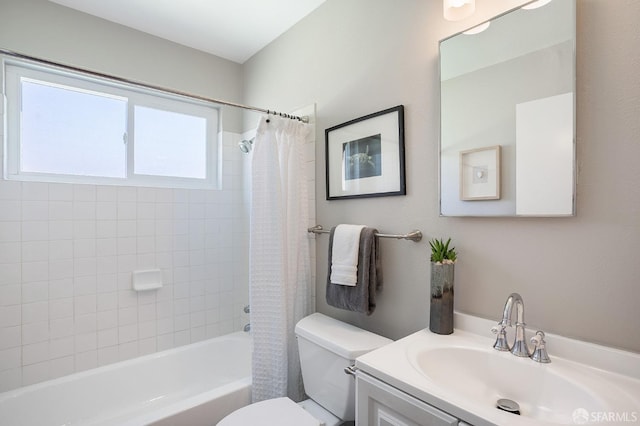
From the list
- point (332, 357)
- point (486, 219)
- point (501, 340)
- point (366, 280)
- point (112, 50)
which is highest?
point (112, 50)

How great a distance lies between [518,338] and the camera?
3.24 feet

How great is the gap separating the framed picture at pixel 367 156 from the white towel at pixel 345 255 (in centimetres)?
21

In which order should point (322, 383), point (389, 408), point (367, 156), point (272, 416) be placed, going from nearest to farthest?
point (389, 408), point (272, 416), point (322, 383), point (367, 156)

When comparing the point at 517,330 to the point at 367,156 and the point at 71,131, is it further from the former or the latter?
the point at 71,131

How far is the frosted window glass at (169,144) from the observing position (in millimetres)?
2205

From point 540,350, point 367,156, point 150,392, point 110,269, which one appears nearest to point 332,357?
point 540,350

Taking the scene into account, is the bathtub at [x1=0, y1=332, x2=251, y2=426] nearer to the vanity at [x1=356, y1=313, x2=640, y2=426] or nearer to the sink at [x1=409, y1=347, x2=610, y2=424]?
the vanity at [x1=356, y1=313, x2=640, y2=426]

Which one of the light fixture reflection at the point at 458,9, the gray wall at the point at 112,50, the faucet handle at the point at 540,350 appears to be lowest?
the faucet handle at the point at 540,350

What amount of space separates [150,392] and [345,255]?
5.35 ft

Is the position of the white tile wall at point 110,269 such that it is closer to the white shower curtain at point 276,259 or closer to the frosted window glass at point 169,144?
the frosted window glass at point 169,144

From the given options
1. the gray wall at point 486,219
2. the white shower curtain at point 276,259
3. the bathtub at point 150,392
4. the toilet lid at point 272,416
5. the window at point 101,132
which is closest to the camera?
the gray wall at point 486,219

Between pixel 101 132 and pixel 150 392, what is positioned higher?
pixel 101 132

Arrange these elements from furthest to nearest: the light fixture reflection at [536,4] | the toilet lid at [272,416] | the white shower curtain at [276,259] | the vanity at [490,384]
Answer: the white shower curtain at [276,259] → the toilet lid at [272,416] → the light fixture reflection at [536,4] → the vanity at [490,384]

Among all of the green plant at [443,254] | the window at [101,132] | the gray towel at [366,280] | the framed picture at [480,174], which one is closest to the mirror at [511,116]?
the framed picture at [480,174]
